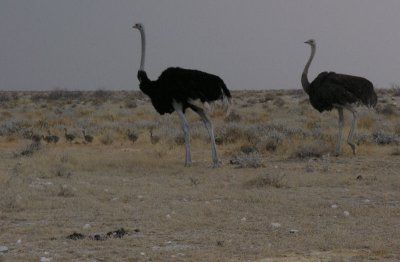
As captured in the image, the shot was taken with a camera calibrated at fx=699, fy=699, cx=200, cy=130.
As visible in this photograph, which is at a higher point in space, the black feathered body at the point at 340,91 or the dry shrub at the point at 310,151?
the black feathered body at the point at 340,91

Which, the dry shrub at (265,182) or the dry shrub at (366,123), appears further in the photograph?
the dry shrub at (366,123)

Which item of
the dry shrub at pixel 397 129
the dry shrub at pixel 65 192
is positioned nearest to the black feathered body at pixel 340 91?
the dry shrub at pixel 397 129

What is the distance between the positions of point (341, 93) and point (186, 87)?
3357mm

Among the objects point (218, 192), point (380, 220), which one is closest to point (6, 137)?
point (218, 192)

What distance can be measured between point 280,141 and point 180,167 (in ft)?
12.8

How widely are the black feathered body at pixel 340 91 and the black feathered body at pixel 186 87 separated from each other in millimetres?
2357

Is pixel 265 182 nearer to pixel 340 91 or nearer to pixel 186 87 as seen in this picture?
pixel 186 87

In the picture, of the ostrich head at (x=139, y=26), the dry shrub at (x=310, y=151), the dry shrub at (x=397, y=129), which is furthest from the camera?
the dry shrub at (x=397, y=129)

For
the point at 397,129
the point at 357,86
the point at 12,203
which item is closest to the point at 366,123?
the point at 397,129

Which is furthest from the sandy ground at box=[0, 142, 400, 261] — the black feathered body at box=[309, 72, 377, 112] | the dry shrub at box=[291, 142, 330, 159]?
the black feathered body at box=[309, 72, 377, 112]

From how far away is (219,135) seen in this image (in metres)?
18.1

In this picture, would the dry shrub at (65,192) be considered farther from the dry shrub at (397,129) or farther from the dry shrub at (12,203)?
the dry shrub at (397,129)

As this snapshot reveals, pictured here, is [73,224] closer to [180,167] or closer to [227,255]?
[227,255]

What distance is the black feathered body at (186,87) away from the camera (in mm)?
12586
